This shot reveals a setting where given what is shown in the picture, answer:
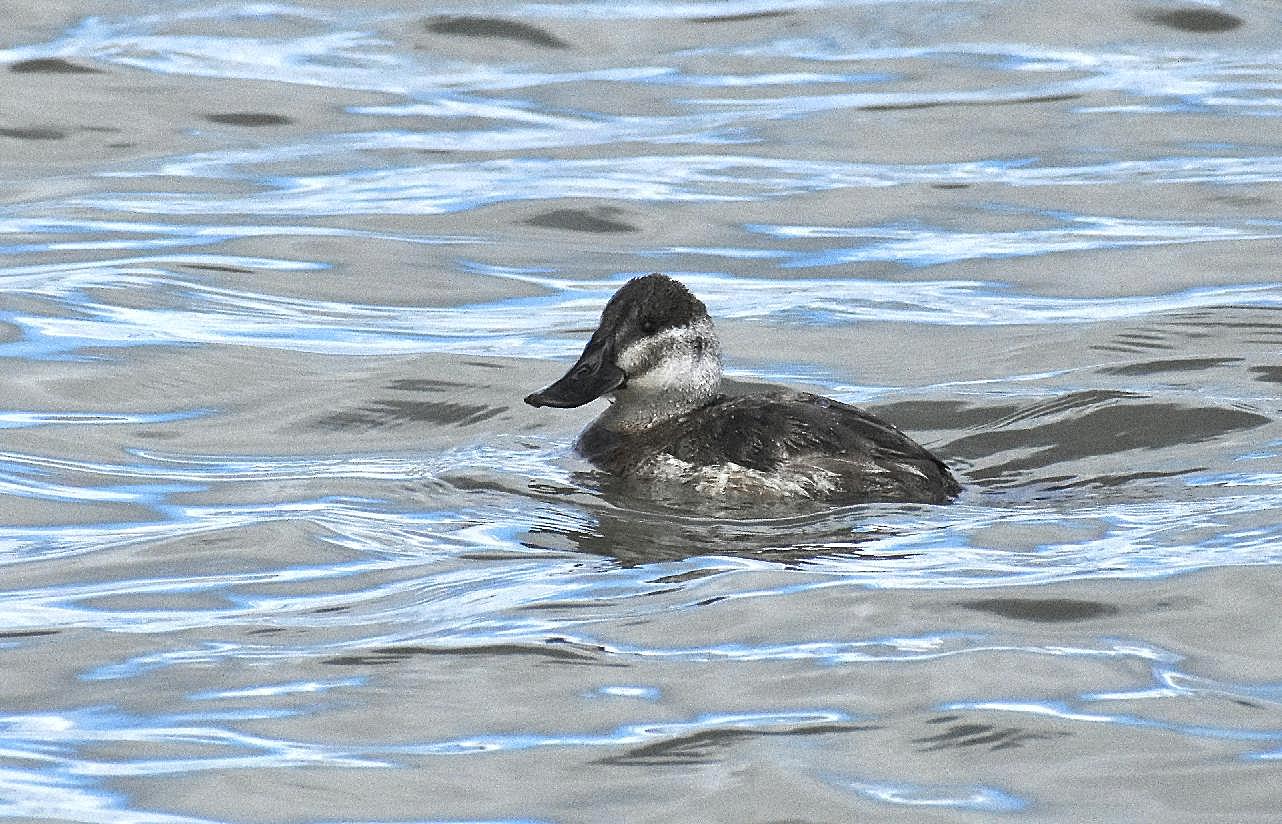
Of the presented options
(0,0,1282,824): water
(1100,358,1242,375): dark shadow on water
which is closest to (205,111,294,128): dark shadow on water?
(0,0,1282,824): water

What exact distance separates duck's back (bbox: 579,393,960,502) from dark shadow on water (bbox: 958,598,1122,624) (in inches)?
48.4

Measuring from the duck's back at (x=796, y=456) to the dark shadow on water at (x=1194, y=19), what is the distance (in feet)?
36.4

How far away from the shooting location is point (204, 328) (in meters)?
11.5

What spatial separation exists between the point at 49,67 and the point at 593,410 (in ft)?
28.2

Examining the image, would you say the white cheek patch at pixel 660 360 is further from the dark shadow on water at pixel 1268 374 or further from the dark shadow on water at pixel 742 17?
the dark shadow on water at pixel 742 17

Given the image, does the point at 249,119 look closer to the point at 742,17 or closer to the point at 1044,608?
the point at 742,17

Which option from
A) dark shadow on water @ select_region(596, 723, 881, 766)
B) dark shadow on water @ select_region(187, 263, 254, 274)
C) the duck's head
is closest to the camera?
dark shadow on water @ select_region(596, 723, 881, 766)

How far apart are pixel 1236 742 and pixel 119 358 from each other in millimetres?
6648

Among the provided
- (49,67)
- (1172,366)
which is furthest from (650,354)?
(49,67)

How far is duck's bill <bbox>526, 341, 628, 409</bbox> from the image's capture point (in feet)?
29.2

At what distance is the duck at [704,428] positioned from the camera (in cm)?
807

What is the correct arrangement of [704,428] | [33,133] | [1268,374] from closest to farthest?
[704,428] < [1268,374] < [33,133]

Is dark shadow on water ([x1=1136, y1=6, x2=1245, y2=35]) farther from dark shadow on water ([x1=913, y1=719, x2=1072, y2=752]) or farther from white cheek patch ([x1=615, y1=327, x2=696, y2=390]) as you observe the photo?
dark shadow on water ([x1=913, y1=719, x2=1072, y2=752])

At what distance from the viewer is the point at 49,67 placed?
56.8ft
